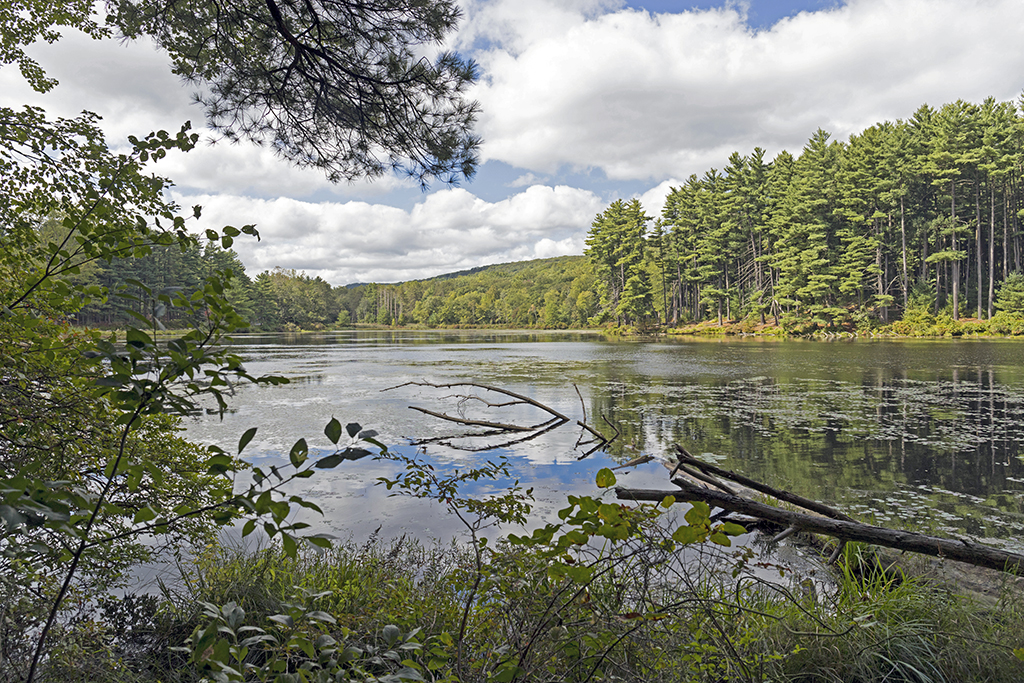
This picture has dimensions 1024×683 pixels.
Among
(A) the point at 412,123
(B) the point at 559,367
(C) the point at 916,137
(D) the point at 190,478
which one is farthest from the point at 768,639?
(C) the point at 916,137

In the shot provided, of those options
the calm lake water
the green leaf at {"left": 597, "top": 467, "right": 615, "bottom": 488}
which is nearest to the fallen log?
the calm lake water

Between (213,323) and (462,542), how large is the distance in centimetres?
429

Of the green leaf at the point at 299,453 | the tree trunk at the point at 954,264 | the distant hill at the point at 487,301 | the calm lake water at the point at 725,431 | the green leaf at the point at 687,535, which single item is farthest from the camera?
the distant hill at the point at 487,301

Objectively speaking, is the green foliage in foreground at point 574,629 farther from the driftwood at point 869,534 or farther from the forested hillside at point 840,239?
the forested hillside at point 840,239

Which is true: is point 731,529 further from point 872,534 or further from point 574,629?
point 872,534

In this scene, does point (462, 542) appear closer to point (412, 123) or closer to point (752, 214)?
point (412, 123)

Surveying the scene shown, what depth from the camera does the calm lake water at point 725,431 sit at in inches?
234

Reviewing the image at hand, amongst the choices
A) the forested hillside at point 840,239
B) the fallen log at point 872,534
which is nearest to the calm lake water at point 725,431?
the fallen log at point 872,534

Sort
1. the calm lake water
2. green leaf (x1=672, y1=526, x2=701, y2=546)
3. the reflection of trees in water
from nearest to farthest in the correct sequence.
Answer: green leaf (x1=672, y1=526, x2=701, y2=546) → the calm lake water → the reflection of trees in water

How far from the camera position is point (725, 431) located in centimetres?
950

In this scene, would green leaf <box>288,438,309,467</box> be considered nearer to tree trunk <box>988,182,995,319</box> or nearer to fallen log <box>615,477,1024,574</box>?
Answer: fallen log <box>615,477,1024,574</box>

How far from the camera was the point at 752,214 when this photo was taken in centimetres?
4638

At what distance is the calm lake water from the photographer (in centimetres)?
593

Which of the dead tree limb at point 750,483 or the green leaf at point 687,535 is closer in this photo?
the green leaf at point 687,535
